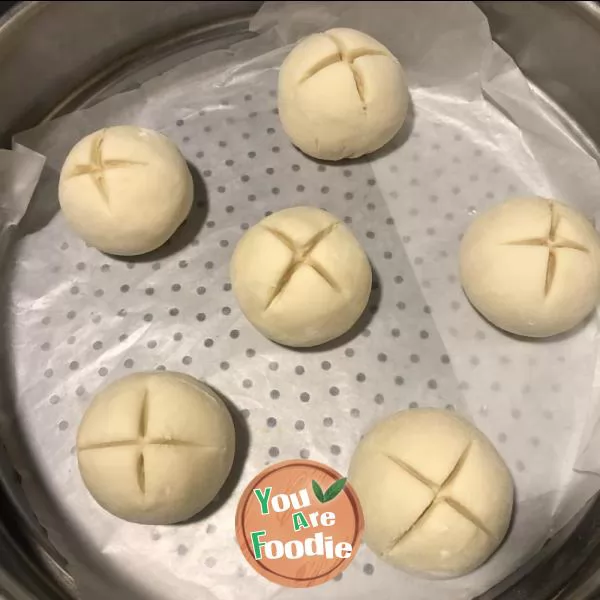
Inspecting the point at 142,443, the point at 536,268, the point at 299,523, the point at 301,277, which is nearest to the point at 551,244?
the point at 536,268

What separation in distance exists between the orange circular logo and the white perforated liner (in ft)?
0.07

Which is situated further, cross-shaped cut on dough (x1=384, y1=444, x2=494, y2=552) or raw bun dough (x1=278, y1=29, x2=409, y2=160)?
raw bun dough (x1=278, y1=29, x2=409, y2=160)

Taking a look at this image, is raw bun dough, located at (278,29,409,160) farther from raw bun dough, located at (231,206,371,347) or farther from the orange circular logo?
the orange circular logo

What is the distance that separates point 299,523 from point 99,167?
0.69 meters

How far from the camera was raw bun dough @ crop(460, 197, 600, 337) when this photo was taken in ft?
3.67

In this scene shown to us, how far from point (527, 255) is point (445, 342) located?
→ 21 cm

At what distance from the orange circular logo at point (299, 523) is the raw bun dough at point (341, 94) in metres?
0.59

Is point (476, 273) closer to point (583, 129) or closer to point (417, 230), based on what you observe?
point (417, 230)

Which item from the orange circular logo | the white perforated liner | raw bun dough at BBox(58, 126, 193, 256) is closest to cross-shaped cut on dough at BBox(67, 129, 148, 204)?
raw bun dough at BBox(58, 126, 193, 256)

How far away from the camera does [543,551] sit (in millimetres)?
1127

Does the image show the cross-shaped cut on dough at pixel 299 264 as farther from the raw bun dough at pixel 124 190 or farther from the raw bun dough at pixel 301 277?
the raw bun dough at pixel 124 190

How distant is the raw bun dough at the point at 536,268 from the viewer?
1119 mm

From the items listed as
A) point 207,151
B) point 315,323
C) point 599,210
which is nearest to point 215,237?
point 207,151

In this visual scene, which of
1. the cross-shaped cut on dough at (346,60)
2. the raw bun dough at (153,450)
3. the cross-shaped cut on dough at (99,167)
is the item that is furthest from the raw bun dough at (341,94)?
the raw bun dough at (153,450)
